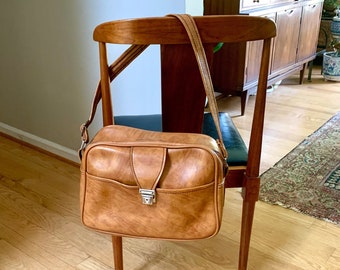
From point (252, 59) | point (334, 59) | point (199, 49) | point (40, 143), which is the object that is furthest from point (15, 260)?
point (334, 59)

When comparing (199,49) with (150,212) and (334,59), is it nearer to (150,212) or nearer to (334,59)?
(150,212)

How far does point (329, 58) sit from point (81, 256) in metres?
2.80

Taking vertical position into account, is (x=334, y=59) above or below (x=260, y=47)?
below

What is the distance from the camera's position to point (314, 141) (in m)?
2.27

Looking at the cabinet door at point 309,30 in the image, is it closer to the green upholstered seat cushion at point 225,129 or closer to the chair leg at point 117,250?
→ the green upholstered seat cushion at point 225,129

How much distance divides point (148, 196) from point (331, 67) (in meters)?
3.03

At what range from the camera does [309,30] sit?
3.19 metres

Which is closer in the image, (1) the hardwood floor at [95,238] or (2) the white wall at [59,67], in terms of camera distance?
(1) the hardwood floor at [95,238]

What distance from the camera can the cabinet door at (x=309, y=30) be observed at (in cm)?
306

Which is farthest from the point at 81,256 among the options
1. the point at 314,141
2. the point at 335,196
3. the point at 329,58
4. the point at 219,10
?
the point at 329,58

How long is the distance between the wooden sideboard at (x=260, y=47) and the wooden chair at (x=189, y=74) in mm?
1340

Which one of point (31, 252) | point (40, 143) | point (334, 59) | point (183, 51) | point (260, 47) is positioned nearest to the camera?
point (183, 51)

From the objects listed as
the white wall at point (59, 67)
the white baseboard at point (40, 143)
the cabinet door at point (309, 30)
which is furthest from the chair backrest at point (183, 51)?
the cabinet door at point (309, 30)

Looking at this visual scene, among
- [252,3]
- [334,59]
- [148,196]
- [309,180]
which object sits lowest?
[309,180]
